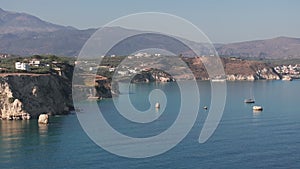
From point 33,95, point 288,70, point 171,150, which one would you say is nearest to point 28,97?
point 33,95

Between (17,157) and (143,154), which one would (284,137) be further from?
(17,157)

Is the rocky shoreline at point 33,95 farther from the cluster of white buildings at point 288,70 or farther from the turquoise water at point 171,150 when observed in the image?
the cluster of white buildings at point 288,70

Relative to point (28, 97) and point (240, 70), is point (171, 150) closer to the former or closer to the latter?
point (28, 97)

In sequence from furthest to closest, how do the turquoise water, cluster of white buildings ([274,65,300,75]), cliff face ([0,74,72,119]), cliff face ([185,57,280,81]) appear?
cluster of white buildings ([274,65,300,75]), cliff face ([185,57,280,81]), cliff face ([0,74,72,119]), the turquoise water

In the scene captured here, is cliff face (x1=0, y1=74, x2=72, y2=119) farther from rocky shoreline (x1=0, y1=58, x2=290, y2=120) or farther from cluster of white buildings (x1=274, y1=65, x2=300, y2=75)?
cluster of white buildings (x1=274, y1=65, x2=300, y2=75)

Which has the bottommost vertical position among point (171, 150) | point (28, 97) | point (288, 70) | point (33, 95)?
point (171, 150)

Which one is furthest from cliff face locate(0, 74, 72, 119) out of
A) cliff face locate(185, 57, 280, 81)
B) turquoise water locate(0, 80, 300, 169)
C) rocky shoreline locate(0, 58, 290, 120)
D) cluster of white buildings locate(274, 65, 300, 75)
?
cluster of white buildings locate(274, 65, 300, 75)

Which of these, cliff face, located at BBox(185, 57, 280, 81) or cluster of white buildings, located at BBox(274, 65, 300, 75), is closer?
cliff face, located at BBox(185, 57, 280, 81)

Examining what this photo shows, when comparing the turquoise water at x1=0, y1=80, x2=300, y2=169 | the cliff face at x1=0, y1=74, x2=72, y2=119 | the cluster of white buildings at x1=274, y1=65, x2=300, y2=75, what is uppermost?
the cluster of white buildings at x1=274, y1=65, x2=300, y2=75

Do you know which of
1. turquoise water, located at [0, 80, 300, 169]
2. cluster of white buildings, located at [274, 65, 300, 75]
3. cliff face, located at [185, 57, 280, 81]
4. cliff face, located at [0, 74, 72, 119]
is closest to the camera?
turquoise water, located at [0, 80, 300, 169]
